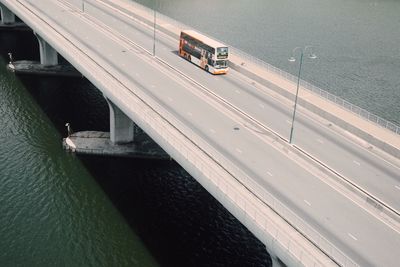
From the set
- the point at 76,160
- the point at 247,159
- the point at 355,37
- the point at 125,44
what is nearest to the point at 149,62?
the point at 125,44

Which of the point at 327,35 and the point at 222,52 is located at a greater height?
the point at 222,52

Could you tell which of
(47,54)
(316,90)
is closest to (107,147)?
(316,90)

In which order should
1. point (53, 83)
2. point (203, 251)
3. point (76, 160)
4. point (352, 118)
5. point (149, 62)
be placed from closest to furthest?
point (203, 251), point (352, 118), point (76, 160), point (149, 62), point (53, 83)

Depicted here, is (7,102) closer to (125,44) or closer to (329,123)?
(125,44)

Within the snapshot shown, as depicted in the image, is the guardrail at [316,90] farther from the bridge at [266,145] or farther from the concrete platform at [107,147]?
the concrete platform at [107,147]

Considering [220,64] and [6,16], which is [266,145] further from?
[6,16]

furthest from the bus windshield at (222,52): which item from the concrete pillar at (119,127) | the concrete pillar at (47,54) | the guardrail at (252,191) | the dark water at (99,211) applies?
the concrete pillar at (47,54)
